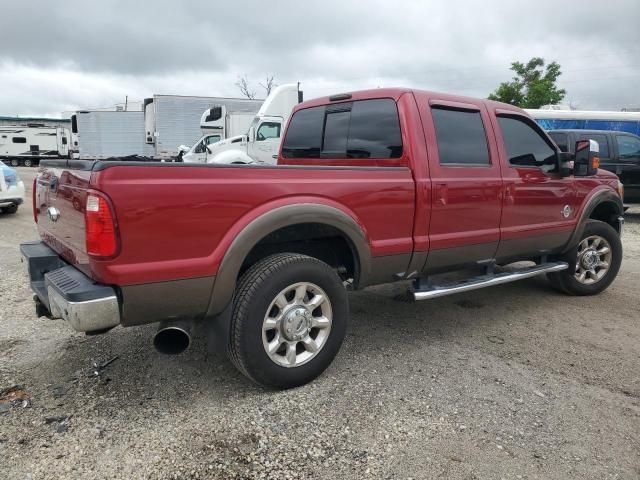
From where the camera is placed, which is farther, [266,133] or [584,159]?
[266,133]

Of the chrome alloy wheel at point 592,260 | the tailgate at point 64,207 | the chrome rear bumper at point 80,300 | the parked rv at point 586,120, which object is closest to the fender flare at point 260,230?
the chrome rear bumper at point 80,300

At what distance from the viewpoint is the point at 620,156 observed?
11.1 m

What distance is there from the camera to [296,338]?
3111 mm

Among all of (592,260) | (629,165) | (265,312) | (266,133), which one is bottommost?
(592,260)

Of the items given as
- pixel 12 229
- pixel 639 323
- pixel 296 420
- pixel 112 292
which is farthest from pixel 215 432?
pixel 12 229

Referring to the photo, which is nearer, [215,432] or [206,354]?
[215,432]

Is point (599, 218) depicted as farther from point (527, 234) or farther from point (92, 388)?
point (92, 388)

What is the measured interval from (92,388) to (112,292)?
103 cm

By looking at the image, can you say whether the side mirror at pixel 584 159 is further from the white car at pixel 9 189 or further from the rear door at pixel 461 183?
the white car at pixel 9 189

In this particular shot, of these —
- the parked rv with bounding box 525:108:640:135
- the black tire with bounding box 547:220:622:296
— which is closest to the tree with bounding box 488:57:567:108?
the parked rv with bounding box 525:108:640:135

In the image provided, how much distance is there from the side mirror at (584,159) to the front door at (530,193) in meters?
0.12

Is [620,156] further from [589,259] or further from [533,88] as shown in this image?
[533,88]

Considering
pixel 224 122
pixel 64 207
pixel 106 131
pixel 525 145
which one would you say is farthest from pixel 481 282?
pixel 106 131

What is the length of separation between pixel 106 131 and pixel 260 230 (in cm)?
2567
